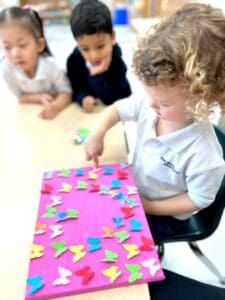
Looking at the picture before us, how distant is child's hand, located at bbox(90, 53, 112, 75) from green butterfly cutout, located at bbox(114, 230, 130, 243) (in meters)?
0.74

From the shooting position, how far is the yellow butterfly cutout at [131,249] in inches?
22.0

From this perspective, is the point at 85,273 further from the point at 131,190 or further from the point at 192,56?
the point at 192,56

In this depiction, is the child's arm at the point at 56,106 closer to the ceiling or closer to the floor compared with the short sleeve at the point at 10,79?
closer to the floor

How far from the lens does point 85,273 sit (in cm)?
53

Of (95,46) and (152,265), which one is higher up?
(95,46)

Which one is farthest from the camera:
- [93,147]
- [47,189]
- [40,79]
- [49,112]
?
[40,79]

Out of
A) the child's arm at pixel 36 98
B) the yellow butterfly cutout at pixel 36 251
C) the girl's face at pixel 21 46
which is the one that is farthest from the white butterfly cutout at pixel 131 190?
the girl's face at pixel 21 46

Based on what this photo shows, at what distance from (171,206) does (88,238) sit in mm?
287

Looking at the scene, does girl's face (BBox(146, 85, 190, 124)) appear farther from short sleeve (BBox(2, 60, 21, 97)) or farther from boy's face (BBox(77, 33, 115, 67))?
short sleeve (BBox(2, 60, 21, 97))

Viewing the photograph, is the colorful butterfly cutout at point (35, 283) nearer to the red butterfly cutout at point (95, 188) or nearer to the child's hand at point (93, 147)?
the red butterfly cutout at point (95, 188)

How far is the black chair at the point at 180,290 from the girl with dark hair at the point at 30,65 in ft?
2.14

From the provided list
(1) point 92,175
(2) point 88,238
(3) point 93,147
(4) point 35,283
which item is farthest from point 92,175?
(4) point 35,283

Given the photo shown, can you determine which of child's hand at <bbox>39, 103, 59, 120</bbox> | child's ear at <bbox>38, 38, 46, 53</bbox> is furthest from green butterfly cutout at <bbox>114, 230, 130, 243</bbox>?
child's ear at <bbox>38, 38, 46, 53</bbox>

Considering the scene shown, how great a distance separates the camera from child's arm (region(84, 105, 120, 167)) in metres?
0.85
